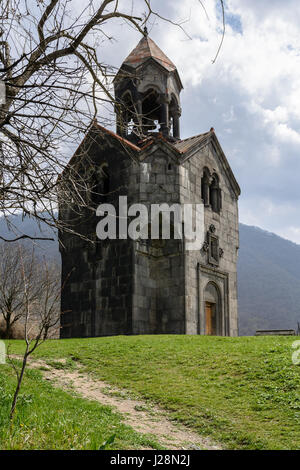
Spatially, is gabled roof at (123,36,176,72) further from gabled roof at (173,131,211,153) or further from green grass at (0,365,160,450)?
green grass at (0,365,160,450)

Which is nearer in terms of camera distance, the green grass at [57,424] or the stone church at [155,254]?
the green grass at [57,424]

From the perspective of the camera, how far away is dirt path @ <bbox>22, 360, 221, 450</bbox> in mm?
7051

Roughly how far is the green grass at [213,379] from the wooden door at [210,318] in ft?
17.3

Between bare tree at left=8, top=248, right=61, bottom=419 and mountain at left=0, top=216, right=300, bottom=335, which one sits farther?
mountain at left=0, top=216, right=300, bottom=335

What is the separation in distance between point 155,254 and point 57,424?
12454mm

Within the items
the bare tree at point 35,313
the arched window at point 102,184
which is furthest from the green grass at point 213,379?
the arched window at point 102,184

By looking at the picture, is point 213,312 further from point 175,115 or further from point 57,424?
point 57,424

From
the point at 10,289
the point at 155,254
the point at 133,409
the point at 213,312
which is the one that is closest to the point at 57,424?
the point at 133,409

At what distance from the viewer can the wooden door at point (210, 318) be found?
64.1ft

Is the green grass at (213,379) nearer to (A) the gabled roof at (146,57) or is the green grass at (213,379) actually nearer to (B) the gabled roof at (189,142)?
(B) the gabled roof at (189,142)

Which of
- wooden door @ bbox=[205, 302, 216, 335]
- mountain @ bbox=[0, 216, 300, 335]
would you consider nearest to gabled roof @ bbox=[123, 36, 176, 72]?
wooden door @ bbox=[205, 302, 216, 335]

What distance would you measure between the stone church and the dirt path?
20.8ft
